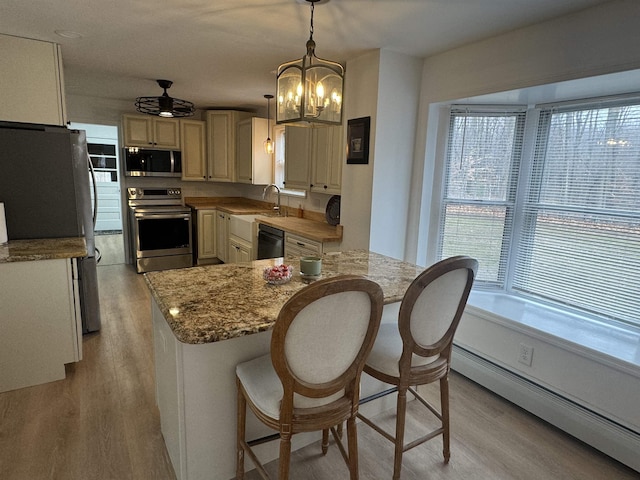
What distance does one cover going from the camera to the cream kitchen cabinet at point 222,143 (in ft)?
18.0

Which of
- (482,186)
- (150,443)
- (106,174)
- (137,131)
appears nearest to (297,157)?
(482,186)

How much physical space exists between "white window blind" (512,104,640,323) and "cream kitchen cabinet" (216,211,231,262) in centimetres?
373

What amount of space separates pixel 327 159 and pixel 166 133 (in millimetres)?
2930

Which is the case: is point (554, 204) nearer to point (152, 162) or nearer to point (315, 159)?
point (315, 159)

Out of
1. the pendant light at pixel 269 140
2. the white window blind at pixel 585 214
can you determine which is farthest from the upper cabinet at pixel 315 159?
the white window blind at pixel 585 214

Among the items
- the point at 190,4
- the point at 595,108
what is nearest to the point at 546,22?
the point at 595,108

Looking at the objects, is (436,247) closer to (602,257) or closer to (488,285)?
(488,285)

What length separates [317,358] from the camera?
1274mm

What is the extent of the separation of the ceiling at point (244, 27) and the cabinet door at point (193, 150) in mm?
1899

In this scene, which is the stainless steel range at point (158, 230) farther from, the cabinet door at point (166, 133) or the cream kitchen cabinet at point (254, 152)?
the cream kitchen cabinet at point (254, 152)

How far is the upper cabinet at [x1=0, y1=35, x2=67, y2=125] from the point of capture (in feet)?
8.70

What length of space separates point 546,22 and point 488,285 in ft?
6.03

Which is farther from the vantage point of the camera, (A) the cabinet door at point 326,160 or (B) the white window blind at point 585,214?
(A) the cabinet door at point 326,160

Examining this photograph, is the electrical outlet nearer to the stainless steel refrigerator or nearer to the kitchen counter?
the stainless steel refrigerator
